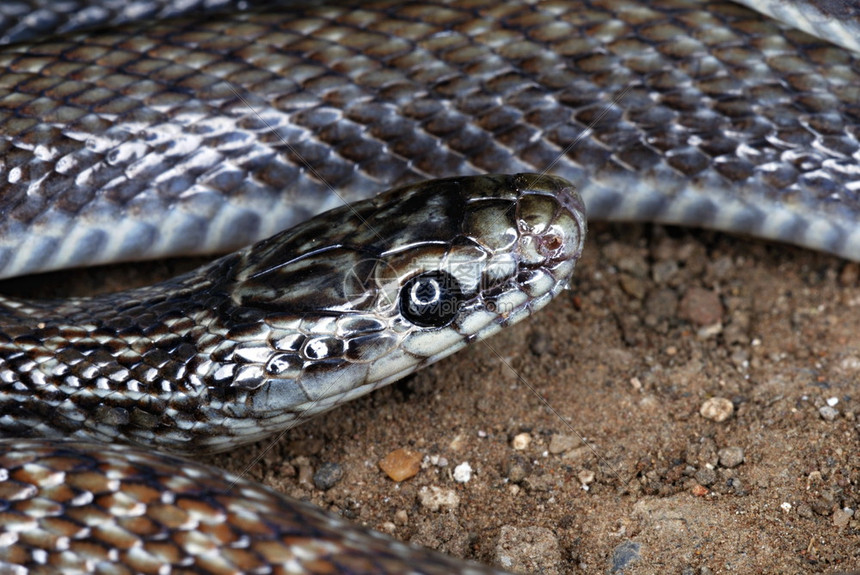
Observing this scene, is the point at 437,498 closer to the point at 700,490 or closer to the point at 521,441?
the point at 521,441

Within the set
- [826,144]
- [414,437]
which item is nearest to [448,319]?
[414,437]

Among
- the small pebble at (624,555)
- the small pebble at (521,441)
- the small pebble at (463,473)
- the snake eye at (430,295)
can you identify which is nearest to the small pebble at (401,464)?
the small pebble at (463,473)

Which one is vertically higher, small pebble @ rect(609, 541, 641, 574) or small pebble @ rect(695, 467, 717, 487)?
small pebble @ rect(609, 541, 641, 574)

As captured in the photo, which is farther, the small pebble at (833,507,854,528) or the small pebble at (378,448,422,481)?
the small pebble at (378,448,422,481)

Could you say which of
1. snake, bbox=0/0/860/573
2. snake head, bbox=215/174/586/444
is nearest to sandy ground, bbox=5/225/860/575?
snake, bbox=0/0/860/573

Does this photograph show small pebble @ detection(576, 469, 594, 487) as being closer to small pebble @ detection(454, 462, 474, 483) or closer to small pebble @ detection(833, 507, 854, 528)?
small pebble @ detection(454, 462, 474, 483)

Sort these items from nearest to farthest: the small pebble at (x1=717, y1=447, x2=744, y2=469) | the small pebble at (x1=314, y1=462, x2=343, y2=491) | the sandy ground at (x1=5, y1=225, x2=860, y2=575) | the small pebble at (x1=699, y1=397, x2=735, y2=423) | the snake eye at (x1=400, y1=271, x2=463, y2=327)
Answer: the snake eye at (x1=400, y1=271, x2=463, y2=327) → the sandy ground at (x1=5, y1=225, x2=860, y2=575) → the small pebble at (x1=717, y1=447, x2=744, y2=469) → the small pebble at (x1=314, y1=462, x2=343, y2=491) → the small pebble at (x1=699, y1=397, x2=735, y2=423)

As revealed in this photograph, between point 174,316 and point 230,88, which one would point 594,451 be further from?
point 230,88
